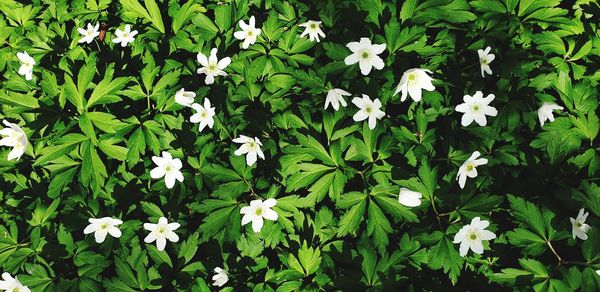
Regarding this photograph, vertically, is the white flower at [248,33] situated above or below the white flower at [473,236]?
above

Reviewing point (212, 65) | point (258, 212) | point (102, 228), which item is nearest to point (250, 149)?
point (258, 212)

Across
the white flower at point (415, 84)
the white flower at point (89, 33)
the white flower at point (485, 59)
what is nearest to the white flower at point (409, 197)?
the white flower at point (415, 84)

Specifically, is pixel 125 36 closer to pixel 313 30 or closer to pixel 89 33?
pixel 89 33

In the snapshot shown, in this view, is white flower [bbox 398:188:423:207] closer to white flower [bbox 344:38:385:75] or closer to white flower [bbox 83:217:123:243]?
white flower [bbox 344:38:385:75]

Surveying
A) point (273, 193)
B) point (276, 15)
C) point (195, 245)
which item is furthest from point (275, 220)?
point (276, 15)

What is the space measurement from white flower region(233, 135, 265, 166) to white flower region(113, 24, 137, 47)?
114 cm

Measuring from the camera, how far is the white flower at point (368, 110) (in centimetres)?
221

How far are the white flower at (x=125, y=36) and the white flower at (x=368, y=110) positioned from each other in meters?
1.56

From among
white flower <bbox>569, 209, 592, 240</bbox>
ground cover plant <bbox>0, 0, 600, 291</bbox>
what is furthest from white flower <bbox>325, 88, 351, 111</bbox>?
white flower <bbox>569, 209, 592, 240</bbox>

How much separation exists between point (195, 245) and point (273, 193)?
0.51 meters

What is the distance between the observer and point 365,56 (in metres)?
2.24

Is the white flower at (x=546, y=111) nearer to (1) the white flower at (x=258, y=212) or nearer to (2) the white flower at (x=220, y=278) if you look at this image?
(1) the white flower at (x=258, y=212)

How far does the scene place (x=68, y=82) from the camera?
2.42 m

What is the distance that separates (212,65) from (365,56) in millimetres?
922
